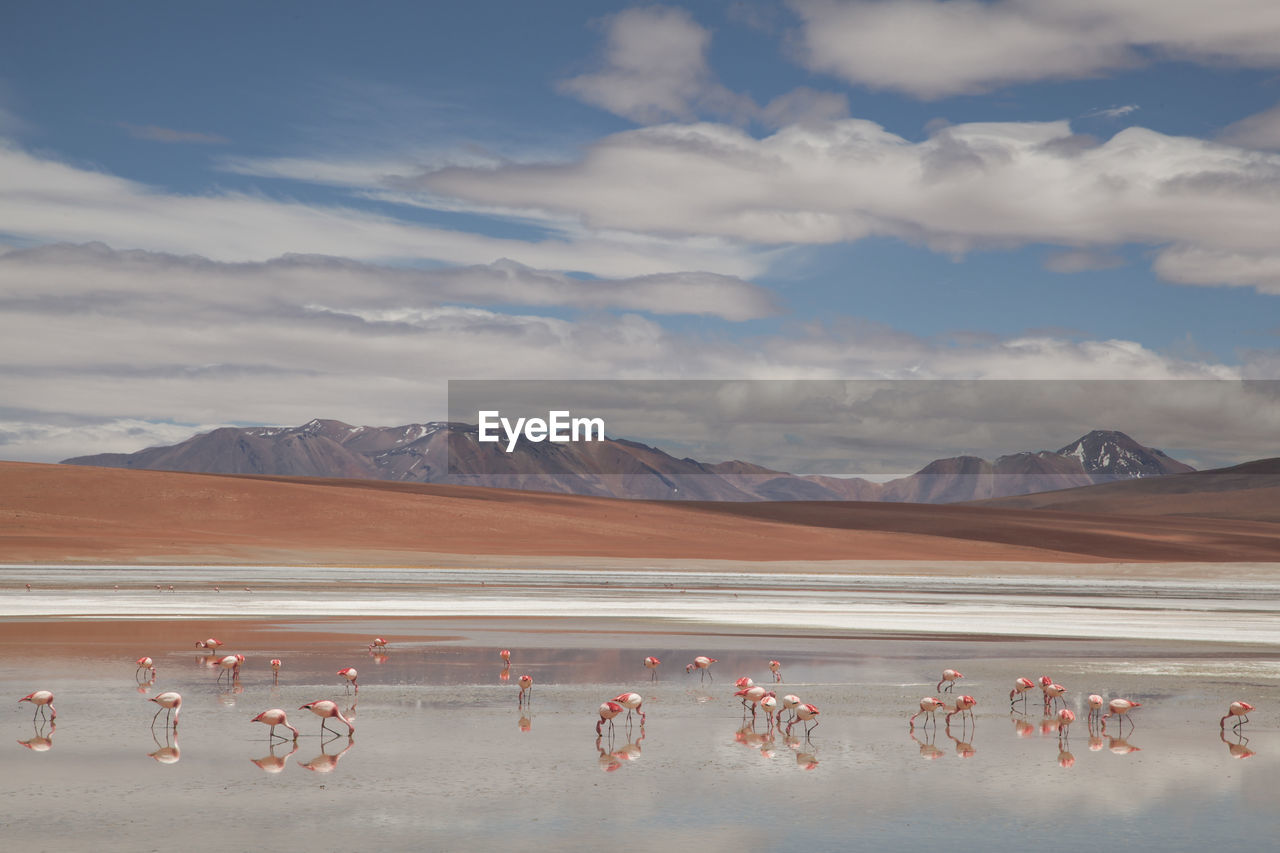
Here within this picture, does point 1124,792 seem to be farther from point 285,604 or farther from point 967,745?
point 285,604

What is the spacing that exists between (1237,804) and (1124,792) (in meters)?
0.95

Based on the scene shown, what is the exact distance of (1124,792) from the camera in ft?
38.3

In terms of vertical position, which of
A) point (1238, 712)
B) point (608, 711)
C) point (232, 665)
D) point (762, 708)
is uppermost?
point (608, 711)

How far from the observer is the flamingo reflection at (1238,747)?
13.6 metres

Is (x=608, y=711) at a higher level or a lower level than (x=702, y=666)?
higher

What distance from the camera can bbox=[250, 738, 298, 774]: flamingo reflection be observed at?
40.5ft

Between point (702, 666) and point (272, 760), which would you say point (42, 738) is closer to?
point (272, 760)

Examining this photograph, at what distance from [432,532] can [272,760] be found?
227 ft

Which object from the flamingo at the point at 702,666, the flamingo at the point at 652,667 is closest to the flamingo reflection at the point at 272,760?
the flamingo at the point at 652,667

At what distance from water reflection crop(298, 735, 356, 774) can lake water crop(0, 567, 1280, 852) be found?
5 cm

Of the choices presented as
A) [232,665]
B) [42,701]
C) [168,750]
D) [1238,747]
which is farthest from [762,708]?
[42,701]

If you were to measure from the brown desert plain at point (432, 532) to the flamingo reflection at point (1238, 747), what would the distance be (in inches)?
1883

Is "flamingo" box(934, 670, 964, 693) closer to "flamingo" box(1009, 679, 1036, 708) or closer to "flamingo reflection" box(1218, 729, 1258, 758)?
"flamingo" box(1009, 679, 1036, 708)

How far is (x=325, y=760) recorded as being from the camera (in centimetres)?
1288
